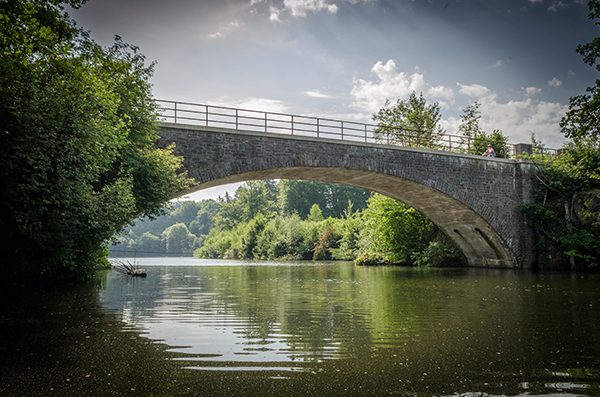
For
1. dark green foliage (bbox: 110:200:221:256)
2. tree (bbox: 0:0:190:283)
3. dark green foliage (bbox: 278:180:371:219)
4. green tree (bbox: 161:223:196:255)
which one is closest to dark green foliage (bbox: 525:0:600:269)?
tree (bbox: 0:0:190:283)

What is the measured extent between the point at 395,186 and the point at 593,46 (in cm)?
1195

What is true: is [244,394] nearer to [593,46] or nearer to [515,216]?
[593,46]

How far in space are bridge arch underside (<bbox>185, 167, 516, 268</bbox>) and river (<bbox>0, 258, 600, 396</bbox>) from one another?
11.1m

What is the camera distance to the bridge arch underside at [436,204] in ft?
69.6

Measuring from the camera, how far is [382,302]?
10.3 m

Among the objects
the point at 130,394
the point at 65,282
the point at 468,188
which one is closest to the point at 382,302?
the point at 130,394

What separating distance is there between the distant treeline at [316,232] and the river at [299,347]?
21.3 ft

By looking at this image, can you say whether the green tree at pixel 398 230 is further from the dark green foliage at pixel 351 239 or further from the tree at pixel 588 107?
the tree at pixel 588 107

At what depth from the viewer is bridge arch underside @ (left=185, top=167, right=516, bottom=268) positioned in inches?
835

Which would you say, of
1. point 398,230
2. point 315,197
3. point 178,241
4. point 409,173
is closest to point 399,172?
point 409,173

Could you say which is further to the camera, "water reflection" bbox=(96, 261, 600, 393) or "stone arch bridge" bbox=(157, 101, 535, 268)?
"stone arch bridge" bbox=(157, 101, 535, 268)

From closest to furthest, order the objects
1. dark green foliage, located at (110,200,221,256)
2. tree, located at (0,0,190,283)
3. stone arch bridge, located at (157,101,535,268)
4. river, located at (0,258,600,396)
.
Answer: river, located at (0,258,600,396) → tree, located at (0,0,190,283) → stone arch bridge, located at (157,101,535,268) → dark green foliage, located at (110,200,221,256)

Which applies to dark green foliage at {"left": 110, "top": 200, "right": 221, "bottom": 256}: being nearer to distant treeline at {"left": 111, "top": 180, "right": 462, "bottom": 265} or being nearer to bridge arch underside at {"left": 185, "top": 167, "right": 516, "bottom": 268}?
distant treeline at {"left": 111, "top": 180, "right": 462, "bottom": 265}

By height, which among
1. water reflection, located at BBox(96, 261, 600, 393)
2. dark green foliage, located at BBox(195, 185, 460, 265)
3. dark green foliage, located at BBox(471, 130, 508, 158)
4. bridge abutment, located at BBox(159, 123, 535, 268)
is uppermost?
dark green foliage, located at BBox(471, 130, 508, 158)
